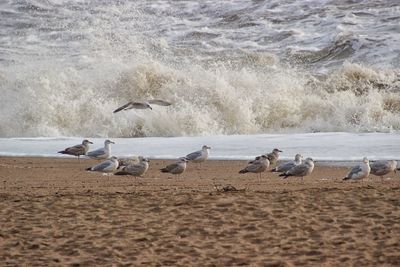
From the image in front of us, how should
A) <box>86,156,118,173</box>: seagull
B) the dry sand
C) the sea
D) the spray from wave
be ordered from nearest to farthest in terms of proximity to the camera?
1. the dry sand
2. <box>86,156,118,173</box>: seagull
3. the sea
4. the spray from wave

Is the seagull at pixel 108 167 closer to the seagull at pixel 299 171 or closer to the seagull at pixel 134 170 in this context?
the seagull at pixel 134 170

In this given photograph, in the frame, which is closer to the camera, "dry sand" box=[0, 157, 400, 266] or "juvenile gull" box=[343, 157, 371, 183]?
"dry sand" box=[0, 157, 400, 266]

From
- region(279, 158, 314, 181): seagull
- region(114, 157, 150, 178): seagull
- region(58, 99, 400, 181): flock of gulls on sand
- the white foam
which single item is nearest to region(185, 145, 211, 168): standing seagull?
region(58, 99, 400, 181): flock of gulls on sand

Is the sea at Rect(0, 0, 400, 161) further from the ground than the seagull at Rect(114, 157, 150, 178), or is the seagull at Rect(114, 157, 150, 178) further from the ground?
the sea at Rect(0, 0, 400, 161)

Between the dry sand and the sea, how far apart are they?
5.58m

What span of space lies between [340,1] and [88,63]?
8.66 m

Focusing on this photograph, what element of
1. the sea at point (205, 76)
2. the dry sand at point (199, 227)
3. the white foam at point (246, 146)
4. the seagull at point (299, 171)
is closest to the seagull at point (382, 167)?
the seagull at point (299, 171)

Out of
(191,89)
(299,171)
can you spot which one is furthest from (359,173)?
(191,89)

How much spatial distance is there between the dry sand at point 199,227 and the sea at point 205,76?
558 cm

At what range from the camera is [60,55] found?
26953mm

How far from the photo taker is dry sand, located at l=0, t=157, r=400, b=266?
556 centimetres

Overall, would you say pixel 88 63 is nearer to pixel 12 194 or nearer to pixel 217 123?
pixel 217 123

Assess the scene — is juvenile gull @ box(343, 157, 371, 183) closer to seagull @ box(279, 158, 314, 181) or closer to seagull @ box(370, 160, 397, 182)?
seagull @ box(370, 160, 397, 182)

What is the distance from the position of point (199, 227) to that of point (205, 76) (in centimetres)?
1651
